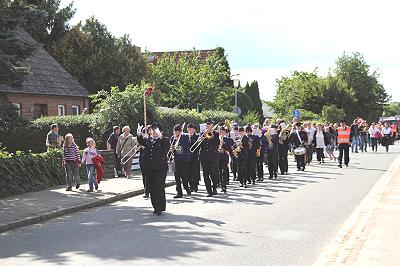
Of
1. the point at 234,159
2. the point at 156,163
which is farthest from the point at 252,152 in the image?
the point at 156,163

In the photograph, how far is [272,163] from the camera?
19.2 metres

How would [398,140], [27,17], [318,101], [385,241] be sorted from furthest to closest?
[318,101], [398,140], [27,17], [385,241]

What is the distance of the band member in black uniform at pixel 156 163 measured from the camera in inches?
460

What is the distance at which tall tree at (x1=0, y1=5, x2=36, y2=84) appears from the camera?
46.5ft

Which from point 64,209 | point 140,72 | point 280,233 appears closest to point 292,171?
point 64,209

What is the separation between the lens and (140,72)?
137ft

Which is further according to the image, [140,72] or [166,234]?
[140,72]

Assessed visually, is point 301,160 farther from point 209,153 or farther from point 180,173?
point 180,173

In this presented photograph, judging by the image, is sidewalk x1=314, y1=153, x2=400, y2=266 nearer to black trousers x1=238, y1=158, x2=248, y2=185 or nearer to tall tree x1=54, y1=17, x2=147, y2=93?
black trousers x1=238, y1=158, x2=248, y2=185

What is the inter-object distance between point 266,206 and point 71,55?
1244 inches

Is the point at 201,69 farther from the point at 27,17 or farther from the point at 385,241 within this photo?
the point at 385,241

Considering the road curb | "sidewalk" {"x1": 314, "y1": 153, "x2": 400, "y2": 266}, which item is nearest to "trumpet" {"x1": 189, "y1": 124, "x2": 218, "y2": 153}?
the road curb

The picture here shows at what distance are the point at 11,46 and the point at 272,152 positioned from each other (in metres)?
9.12

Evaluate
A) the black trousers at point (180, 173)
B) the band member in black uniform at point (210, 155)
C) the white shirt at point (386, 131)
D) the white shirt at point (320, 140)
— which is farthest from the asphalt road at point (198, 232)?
the white shirt at point (386, 131)
